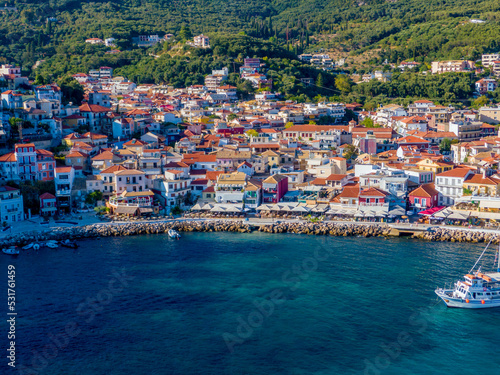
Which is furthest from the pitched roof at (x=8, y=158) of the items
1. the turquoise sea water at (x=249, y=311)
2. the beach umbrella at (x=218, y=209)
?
the beach umbrella at (x=218, y=209)

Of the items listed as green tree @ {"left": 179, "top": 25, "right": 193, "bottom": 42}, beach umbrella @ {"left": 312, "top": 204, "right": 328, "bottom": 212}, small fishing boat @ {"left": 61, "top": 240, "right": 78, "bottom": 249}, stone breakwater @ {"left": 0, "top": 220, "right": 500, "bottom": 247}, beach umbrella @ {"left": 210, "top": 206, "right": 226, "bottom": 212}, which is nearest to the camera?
small fishing boat @ {"left": 61, "top": 240, "right": 78, "bottom": 249}

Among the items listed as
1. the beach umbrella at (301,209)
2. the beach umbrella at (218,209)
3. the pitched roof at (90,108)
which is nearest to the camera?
the beach umbrella at (301,209)

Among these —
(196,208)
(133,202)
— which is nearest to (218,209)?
(196,208)

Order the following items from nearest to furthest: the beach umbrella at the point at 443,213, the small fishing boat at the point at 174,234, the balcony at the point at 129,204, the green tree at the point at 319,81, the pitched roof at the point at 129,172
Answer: the small fishing boat at the point at 174,234 → the beach umbrella at the point at 443,213 → the balcony at the point at 129,204 → the pitched roof at the point at 129,172 → the green tree at the point at 319,81

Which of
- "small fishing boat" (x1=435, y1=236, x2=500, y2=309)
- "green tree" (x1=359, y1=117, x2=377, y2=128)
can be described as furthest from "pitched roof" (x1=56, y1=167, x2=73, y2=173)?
"green tree" (x1=359, y1=117, x2=377, y2=128)

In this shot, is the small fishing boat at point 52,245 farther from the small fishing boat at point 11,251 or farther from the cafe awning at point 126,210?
the cafe awning at point 126,210

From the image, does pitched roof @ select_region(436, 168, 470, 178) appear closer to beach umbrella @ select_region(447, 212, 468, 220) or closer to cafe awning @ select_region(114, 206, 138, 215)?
beach umbrella @ select_region(447, 212, 468, 220)

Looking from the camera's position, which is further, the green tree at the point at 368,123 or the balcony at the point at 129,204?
the green tree at the point at 368,123
